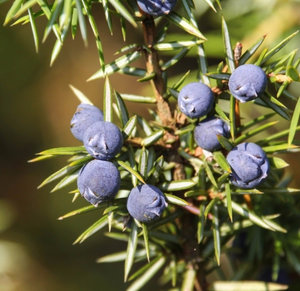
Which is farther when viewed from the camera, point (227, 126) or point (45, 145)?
point (45, 145)

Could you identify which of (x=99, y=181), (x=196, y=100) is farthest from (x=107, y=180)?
(x=196, y=100)

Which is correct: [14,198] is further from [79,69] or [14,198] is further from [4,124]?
[79,69]

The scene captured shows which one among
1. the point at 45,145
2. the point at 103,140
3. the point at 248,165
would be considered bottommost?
the point at 45,145

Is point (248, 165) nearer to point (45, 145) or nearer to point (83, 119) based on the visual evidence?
point (83, 119)

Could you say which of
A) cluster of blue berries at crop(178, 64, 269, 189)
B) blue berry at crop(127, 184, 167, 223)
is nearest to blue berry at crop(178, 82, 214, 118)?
cluster of blue berries at crop(178, 64, 269, 189)

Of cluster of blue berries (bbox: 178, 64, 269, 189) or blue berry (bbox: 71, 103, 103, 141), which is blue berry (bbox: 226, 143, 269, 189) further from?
blue berry (bbox: 71, 103, 103, 141)

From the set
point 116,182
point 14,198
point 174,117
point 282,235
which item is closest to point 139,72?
point 174,117
